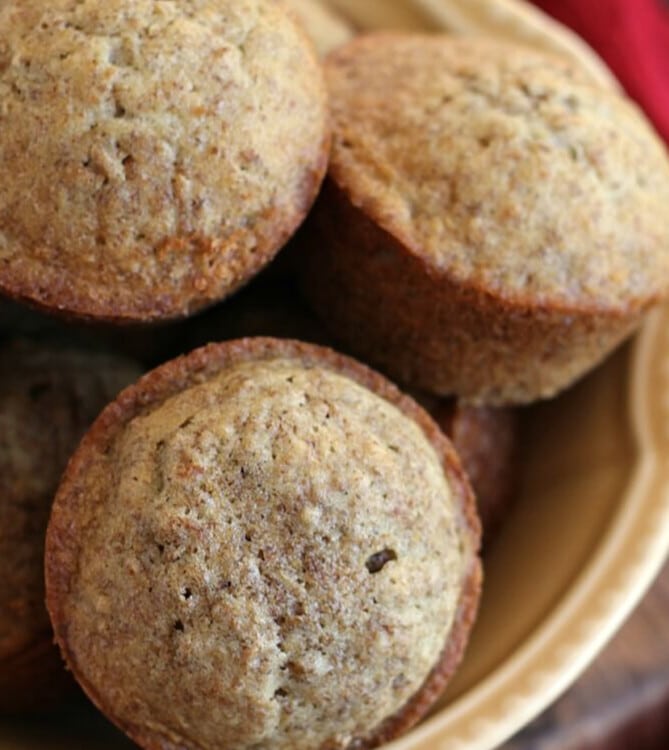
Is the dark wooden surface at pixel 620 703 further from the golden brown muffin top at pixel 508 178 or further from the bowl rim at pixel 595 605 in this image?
the golden brown muffin top at pixel 508 178

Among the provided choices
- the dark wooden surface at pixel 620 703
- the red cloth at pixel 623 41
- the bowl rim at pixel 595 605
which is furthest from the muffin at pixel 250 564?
the red cloth at pixel 623 41

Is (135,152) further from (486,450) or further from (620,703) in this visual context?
(620,703)

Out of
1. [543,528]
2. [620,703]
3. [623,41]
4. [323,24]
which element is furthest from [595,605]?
[623,41]

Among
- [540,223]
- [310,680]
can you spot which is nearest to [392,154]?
[540,223]

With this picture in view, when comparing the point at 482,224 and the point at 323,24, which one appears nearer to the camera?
the point at 482,224

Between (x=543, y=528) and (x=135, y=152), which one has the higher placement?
(x=135, y=152)

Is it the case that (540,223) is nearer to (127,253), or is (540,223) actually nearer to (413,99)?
(413,99)
